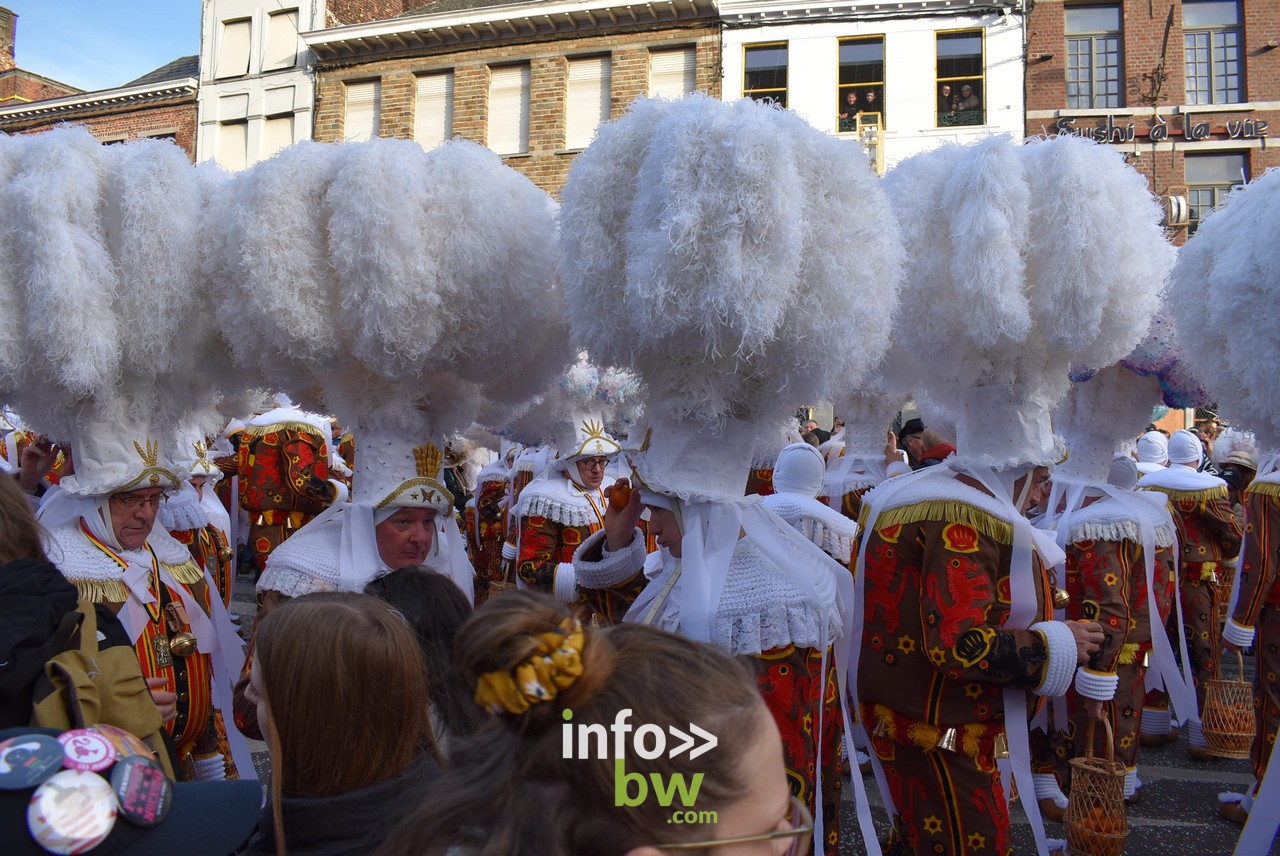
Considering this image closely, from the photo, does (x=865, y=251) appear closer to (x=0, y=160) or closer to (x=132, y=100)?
(x=0, y=160)

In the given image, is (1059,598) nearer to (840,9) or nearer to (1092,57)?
(840,9)

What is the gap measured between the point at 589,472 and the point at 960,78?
45.4 feet

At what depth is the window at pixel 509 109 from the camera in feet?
59.1

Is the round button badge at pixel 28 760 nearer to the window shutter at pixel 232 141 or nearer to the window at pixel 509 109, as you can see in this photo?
the window at pixel 509 109

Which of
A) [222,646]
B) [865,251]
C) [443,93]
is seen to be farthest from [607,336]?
[443,93]

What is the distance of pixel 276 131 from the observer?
64.2 feet

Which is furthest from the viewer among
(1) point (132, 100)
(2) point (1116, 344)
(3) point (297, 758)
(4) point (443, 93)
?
(1) point (132, 100)

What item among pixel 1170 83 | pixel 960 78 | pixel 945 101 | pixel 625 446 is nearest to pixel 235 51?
pixel 945 101

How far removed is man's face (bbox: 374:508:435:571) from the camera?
3021 millimetres

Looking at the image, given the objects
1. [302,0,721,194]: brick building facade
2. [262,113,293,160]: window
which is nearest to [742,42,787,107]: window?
[302,0,721,194]: brick building facade

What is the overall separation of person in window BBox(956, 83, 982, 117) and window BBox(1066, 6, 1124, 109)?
6.89ft

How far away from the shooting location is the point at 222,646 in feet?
10.9

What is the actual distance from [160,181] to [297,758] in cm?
201

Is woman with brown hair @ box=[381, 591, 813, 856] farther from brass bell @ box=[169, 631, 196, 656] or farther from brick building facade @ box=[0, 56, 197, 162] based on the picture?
brick building facade @ box=[0, 56, 197, 162]
